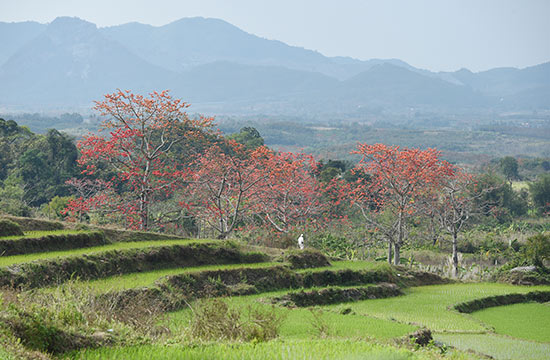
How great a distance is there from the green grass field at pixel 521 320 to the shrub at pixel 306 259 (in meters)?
4.91

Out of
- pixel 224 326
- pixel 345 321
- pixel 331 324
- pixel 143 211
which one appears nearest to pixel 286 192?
pixel 143 211

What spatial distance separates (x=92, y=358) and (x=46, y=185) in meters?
29.6

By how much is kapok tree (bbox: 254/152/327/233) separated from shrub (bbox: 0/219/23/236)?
11287 mm

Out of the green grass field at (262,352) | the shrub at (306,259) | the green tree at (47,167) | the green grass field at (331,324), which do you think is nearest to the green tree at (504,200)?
the shrub at (306,259)

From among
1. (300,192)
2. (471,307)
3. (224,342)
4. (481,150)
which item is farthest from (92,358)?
(481,150)

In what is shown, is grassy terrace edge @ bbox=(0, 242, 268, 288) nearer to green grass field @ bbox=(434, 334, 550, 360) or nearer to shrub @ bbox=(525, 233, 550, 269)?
green grass field @ bbox=(434, 334, 550, 360)

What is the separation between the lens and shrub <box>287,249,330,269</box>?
60.6ft

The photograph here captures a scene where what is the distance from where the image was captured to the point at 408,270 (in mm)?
22250

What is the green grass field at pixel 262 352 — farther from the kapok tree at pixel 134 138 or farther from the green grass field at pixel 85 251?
the kapok tree at pixel 134 138

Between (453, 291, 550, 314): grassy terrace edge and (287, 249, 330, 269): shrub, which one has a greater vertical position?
(287, 249, 330, 269): shrub

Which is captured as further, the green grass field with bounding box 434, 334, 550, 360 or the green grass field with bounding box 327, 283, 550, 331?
the green grass field with bounding box 327, 283, 550, 331

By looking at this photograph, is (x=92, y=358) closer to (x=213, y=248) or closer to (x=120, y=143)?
(x=213, y=248)

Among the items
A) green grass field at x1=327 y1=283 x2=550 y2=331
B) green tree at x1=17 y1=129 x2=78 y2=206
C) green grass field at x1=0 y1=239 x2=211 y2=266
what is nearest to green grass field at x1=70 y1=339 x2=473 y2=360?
green grass field at x1=0 y1=239 x2=211 y2=266

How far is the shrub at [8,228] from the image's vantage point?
47.9 feet
